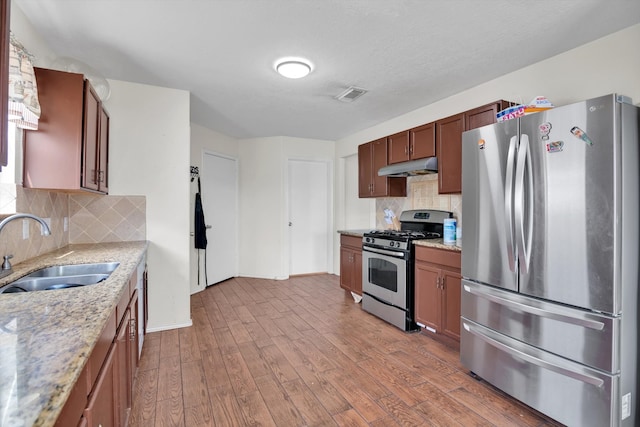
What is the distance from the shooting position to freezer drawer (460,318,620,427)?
60.5 inches

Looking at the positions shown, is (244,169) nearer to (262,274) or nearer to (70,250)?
(262,274)

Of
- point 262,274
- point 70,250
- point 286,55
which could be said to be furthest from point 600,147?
point 262,274

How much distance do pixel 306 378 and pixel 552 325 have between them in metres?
1.59

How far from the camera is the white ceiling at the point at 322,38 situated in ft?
6.01

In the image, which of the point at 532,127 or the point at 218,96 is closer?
the point at 532,127

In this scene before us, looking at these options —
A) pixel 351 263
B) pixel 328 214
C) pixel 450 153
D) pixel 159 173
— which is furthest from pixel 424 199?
pixel 159 173

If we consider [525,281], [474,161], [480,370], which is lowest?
[480,370]

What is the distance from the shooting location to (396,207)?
4.15 m

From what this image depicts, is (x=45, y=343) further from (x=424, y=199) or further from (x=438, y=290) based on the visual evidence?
(x=424, y=199)

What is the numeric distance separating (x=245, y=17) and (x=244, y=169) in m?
3.48

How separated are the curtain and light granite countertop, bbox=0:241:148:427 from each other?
2.69 feet

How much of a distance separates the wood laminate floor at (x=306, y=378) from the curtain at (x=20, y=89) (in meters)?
1.75

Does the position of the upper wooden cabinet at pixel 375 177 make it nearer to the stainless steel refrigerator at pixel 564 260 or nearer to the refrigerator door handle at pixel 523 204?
the stainless steel refrigerator at pixel 564 260

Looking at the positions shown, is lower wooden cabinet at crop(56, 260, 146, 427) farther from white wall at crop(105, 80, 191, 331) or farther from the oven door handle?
the oven door handle
